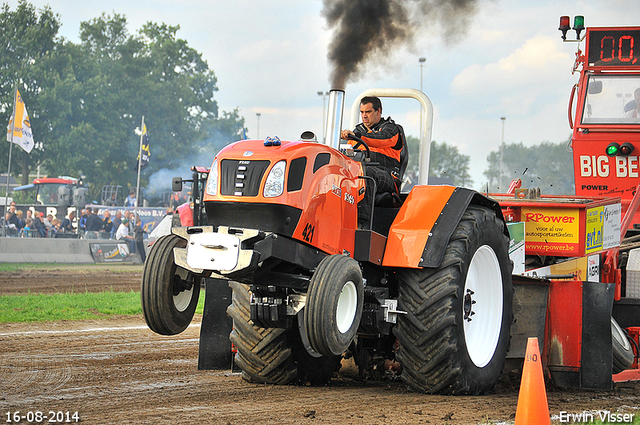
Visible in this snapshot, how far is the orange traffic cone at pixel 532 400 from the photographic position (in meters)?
4.14

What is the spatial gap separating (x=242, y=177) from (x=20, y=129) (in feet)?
72.6

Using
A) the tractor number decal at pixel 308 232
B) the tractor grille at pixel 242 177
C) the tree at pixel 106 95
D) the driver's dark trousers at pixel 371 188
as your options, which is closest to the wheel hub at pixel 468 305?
the driver's dark trousers at pixel 371 188

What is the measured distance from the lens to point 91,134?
45531 millimetres

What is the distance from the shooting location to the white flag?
2396cm

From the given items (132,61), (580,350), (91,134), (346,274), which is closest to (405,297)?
(346,274)

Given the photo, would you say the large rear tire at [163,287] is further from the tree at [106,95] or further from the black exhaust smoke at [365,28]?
the tree at [106,95]

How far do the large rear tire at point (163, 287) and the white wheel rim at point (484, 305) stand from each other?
2.20 metres

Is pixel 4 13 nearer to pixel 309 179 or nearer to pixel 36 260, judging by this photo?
pixel 36 260

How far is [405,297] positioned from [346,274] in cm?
90

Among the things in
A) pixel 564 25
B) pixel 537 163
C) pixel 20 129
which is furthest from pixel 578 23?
pixel 537 163

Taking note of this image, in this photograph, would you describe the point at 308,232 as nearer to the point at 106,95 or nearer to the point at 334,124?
the point at 334,124

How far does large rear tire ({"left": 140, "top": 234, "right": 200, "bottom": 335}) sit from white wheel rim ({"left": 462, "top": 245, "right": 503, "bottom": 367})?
2.20 metres

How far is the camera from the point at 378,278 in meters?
5.46

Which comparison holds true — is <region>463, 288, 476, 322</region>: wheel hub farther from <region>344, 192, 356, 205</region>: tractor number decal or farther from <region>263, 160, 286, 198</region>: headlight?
<region>263, 160, 286, 198</region>: headlight
